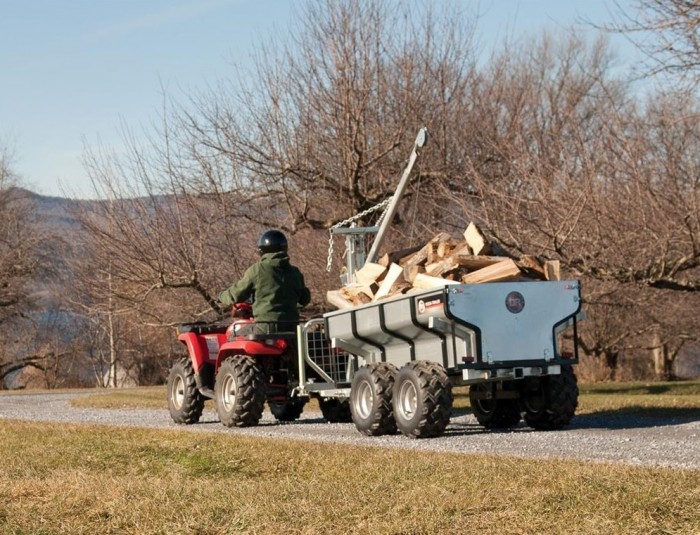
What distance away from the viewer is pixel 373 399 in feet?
45.7

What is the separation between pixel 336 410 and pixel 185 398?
2057mm

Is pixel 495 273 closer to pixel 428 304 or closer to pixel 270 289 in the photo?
pixel 428 304

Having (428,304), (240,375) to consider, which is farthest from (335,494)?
(240,375)

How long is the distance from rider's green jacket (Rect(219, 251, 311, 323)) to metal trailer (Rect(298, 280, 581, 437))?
1.49 meters

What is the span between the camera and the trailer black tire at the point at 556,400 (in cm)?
1399

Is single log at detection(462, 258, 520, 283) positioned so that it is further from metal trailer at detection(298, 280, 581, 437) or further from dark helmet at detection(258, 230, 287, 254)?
dark helmet at detection(258, 230, 287, 254)

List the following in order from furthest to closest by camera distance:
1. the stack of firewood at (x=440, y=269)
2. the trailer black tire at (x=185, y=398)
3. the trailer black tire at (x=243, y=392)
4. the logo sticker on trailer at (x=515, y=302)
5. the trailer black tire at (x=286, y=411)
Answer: the trailer black tire at (x=286, y=411)
the trailer black tire at (x=185, y=398)
the trailer black tire at (x=243, y=392)
the stack of firewood at (x=440, y=269)
the logo sticker on trailer at (x=515, y=302)

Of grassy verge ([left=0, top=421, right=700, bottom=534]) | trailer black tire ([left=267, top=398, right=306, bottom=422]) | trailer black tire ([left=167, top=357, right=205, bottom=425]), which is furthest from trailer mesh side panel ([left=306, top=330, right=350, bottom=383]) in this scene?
grassy verge ([left=0, top=421, right=700, bottom=534])

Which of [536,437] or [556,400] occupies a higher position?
[556,400]

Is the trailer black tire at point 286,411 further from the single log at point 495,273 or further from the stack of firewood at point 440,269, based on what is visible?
the single log at point 495,273

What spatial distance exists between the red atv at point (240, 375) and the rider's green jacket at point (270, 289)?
25cm

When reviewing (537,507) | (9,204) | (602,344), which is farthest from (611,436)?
(9,204)

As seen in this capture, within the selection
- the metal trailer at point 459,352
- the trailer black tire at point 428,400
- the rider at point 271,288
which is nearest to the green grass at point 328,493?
the trailer black tire at point 428,400

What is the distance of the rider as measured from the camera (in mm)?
16031
